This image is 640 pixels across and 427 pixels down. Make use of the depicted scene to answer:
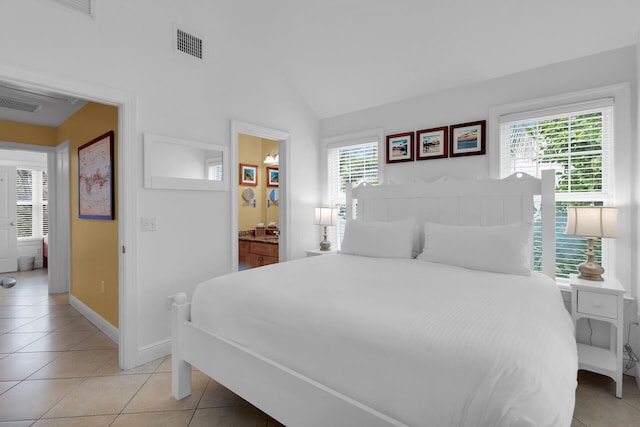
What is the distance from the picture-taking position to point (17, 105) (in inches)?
138

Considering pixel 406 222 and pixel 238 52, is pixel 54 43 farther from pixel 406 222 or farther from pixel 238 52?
pixel 406 222

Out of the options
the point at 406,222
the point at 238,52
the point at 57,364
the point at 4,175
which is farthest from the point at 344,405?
the point at 4,175

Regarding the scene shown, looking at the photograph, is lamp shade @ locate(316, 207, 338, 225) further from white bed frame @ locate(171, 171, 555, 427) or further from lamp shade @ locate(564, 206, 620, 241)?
lamp shade @ locate(564, 206, 620, 241)

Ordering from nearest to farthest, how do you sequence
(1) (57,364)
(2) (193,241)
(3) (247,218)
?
(1) (57,364) → (2) (193,241) → (3) (247,218)

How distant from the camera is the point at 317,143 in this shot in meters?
4.37

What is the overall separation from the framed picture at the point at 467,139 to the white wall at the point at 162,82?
1.97 m

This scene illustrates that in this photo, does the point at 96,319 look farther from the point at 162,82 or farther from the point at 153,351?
the point at 162,82

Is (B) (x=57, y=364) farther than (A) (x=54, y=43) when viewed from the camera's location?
Yes

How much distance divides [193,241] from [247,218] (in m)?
2.57

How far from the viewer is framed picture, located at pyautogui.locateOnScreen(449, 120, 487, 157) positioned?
309cm

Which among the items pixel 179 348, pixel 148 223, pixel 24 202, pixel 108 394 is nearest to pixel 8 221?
pixel 24 202

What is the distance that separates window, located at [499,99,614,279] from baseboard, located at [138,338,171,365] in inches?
127

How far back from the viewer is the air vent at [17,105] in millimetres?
3352

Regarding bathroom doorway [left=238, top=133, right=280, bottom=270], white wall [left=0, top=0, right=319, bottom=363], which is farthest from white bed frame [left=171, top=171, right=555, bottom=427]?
bathroom doorway [left=238, top=133, right=280, bottom=270]
